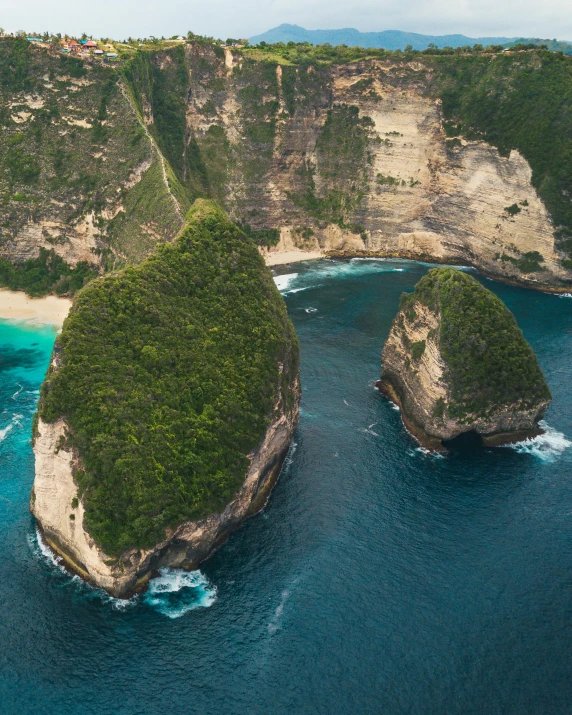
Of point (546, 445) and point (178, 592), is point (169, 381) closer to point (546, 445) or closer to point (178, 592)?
point (178, 592)

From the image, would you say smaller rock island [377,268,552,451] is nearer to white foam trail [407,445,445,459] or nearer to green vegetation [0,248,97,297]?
white foam trail [407,445,445,459]

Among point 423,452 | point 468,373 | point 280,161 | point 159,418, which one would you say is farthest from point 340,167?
point 159,418

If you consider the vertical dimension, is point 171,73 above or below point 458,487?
above

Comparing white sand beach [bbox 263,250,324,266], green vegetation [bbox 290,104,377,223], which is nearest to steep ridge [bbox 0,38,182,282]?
white sand beach [bbox 263,250,324,266]

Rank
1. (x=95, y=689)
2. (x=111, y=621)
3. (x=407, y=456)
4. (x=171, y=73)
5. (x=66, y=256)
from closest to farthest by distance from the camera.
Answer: (x=95, y=689), (x=111, y=621), (x=407, y=456), (x=66, y=256), (x=171, y=73)

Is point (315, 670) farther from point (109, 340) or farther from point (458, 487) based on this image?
point (109, 340)

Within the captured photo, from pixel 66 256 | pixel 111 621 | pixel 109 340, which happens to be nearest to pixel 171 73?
pixel 66 256

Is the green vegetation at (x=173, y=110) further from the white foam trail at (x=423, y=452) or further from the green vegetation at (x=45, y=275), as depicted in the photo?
the white foam trail at (x=423, y=452)

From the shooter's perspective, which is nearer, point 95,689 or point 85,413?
point 95,689
